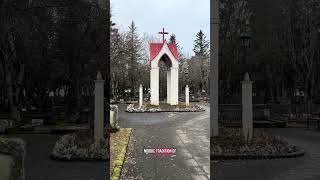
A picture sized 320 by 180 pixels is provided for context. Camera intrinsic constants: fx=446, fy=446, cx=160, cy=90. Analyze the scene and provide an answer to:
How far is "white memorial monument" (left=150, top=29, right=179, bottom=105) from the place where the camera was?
Result: 14.6ft

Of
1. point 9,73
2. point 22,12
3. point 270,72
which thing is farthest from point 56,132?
point 9,73

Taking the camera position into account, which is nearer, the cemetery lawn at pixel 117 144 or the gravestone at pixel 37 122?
the cemetery lawn at pixel 117 144

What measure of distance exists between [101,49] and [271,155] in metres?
4.13

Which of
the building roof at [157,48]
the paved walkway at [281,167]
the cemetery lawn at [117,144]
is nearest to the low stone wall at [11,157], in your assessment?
the cemetery lawn at [117,144]

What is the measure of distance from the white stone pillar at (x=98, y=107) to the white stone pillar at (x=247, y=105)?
4.65 ft

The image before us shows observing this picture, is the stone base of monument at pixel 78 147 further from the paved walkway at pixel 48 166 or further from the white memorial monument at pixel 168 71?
the white memorial monument at pixel 168 71

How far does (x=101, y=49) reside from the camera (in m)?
3.99

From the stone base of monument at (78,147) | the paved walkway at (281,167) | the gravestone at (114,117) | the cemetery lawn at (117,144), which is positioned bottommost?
the paved walkway at (281,167)

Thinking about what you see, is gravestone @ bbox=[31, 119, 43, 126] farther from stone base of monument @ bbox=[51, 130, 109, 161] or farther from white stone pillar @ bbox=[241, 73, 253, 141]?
white stone pillar @ bbox=[241, 73, 253, 141]

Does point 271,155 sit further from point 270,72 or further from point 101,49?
point 101,49

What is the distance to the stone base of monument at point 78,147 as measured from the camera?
5436 millimetres

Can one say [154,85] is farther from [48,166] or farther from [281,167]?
[281,167]

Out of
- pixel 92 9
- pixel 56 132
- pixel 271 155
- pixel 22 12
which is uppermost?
pixel 22 12

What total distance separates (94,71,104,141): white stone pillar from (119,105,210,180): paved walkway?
0.21 m
